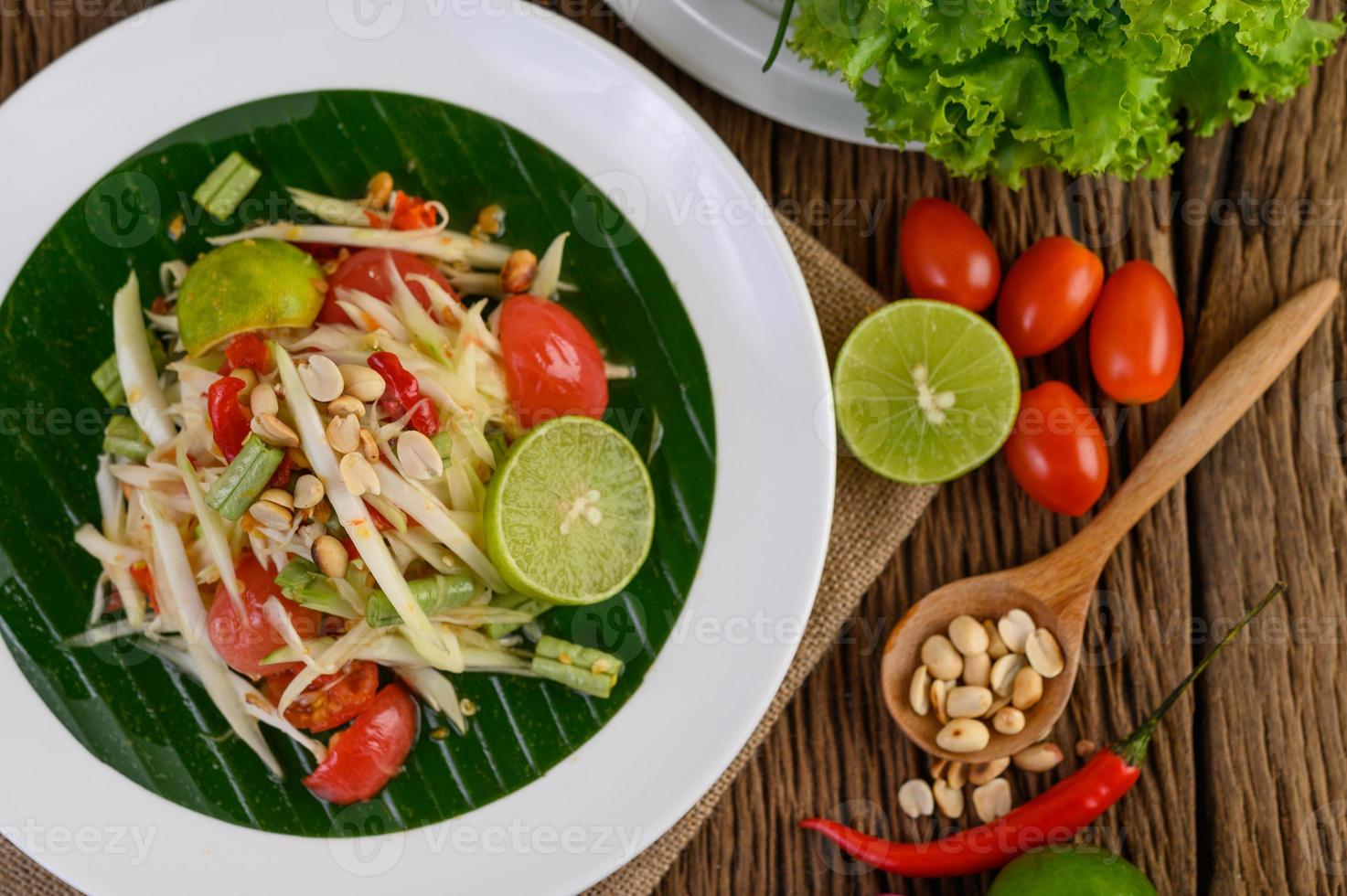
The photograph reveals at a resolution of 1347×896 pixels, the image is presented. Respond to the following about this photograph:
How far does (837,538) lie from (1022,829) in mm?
1015

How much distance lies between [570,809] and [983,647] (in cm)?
128

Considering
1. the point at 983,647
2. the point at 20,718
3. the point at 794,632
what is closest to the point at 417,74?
the point at 794,632

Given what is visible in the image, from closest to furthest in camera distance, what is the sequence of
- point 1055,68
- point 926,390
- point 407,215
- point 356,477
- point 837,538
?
1. point 356,477
2. point 1055,68
3. point 407,215
4. point 926,390
5. point 837,538

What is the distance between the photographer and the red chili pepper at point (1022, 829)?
115 inches

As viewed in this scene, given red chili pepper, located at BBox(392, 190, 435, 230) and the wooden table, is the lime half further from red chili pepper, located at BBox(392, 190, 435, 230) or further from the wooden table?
red chili pepper, located at BBox(392, 190, 435, 230)

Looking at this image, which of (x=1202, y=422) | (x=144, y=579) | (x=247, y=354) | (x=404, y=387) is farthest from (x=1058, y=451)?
(x=144, y=579)

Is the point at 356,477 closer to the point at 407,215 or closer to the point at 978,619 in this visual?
the point at 407,215

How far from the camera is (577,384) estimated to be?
2.61 meters

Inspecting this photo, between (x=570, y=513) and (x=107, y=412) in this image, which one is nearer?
(x=570, y=513)

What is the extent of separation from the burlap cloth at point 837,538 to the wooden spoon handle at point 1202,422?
536mm

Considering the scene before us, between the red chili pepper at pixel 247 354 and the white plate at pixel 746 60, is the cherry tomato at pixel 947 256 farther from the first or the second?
the red chili pepper at pixel 247 354

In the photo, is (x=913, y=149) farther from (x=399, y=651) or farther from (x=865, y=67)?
(x=399, y=651)

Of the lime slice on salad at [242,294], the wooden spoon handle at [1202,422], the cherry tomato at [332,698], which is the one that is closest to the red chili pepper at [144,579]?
the cherry tomato at [332,698]

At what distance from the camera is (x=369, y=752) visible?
8.52ft
